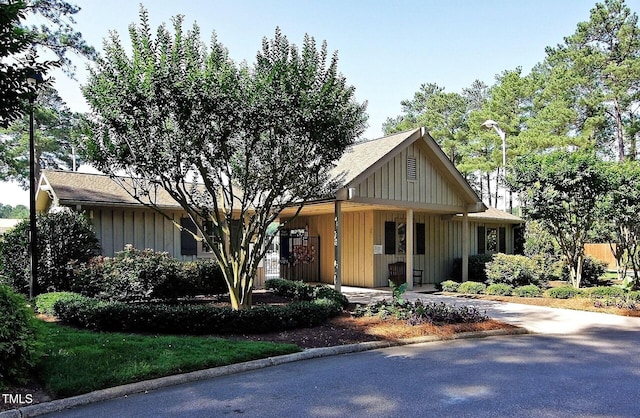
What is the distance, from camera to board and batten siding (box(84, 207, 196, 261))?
1388 cm

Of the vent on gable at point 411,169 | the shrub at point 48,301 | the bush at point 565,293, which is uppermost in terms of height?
the vent on gable at point 411,169

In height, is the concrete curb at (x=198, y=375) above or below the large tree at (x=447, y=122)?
below

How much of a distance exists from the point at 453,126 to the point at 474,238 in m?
21.0

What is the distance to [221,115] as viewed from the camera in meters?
9.02

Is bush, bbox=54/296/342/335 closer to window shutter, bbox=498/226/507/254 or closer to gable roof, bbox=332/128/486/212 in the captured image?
gable roof, bbox=332/128/486/212

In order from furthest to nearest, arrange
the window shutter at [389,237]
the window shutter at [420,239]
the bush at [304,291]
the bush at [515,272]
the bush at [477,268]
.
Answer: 1. the bush at [477,268]
2. the window shutter at [420,239]
3. the window shutter at [389,237]
4. the bush at [515,272]
5. the bush at [304,291]

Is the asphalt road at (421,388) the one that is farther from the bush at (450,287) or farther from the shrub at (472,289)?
the bush at (450,287)

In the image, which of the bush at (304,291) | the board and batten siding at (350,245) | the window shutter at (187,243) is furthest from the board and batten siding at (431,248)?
the window shutter at (187,243)

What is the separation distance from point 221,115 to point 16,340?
5.05 meters

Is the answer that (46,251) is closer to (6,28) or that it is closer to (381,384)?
(6,28)

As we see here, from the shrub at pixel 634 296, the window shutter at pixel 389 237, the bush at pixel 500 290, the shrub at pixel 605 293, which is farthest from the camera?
the window shutter at pixel 389 237

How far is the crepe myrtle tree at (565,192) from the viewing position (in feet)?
46.6

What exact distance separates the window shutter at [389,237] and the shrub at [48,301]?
33.5 ft

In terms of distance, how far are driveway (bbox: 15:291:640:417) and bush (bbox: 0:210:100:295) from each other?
24.4ft
